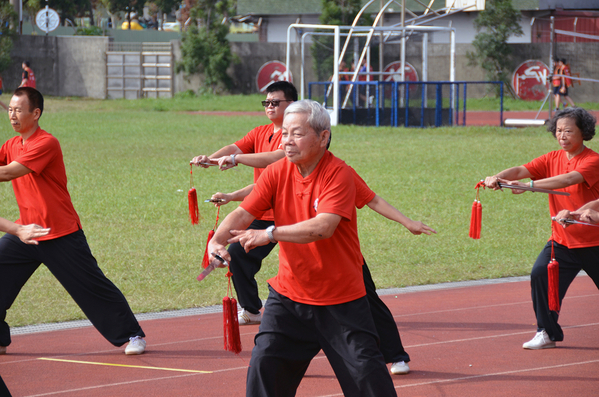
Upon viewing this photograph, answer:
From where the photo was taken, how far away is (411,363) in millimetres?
5461

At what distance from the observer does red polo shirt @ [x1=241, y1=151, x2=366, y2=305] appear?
377 centimetres

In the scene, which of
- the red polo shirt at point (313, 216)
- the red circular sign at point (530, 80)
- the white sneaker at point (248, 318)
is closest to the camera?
the red polo shirt at point (313, 216)

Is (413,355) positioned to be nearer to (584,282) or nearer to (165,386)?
(165,386)

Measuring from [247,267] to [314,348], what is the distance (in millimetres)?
2430

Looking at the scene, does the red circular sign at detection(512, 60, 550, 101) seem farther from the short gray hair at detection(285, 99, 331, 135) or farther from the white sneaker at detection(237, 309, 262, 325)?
the short gray hair at detection(285, 99, 331, 135)

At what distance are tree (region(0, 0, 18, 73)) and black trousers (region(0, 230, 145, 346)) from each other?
33268 mm

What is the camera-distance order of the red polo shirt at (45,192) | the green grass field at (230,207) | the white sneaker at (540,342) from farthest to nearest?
the green grass field at (230,207) → the white sneaker at (540,342) → the red polo shirt at (45,192)

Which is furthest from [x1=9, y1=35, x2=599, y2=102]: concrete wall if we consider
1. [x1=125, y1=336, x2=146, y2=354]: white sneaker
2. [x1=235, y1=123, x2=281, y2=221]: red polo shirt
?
[x1=125, y1=336, x2=146, y2=354]: white sneaker

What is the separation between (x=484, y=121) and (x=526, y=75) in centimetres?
884

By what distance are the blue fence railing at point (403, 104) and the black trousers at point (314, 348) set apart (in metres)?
17.9

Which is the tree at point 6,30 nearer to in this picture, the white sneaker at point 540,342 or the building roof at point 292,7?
the building roof at point 292,7

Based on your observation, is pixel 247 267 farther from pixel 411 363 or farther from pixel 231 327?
pixel 231 327

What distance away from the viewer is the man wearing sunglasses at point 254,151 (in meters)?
5.96

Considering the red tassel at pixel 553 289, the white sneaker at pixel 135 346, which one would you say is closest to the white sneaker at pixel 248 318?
the white sneaker at pixel 135 346
